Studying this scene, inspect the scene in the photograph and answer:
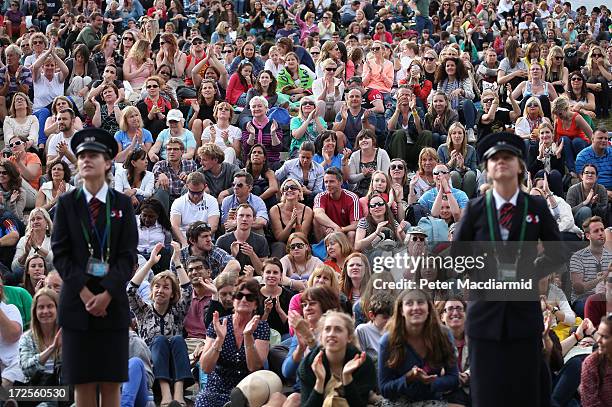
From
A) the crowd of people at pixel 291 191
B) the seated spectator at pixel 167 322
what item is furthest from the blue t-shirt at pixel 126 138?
the seated spectator at pixel 167 322

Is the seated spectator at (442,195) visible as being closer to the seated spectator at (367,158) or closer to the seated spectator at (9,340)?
the seated spectator at (367,158)

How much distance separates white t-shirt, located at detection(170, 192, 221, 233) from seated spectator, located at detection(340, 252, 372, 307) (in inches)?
90.3

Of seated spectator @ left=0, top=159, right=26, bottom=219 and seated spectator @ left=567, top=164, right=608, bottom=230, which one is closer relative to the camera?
seated spectator @ left=0, top=159, right=26, bottom=219

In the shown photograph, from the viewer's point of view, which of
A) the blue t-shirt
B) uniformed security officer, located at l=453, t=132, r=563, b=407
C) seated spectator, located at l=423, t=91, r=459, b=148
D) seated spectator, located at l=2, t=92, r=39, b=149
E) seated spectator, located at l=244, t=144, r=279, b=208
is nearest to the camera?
uniformed security officer, located at l=453, t=132, r=563, b=407

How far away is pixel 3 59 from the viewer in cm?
1617

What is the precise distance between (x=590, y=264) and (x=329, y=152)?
10.2 feet

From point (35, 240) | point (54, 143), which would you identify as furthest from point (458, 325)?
point (54, 143)

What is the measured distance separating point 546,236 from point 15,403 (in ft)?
11.3

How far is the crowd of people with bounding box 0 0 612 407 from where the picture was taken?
8.44 metres

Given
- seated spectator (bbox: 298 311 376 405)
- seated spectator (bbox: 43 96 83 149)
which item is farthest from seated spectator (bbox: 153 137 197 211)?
seated spectator (bbox: 298 311 376 405)

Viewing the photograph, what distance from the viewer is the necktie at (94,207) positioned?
675 cm

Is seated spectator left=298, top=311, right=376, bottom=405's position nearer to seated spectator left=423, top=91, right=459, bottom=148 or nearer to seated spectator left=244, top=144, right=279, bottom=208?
seated spectator left=244, top=144, right=279, bottom=208

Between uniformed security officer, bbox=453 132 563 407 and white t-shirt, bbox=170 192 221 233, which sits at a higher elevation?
white t-shirt, bbox=170 192 221 233

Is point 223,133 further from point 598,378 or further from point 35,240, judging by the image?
point 598,378
